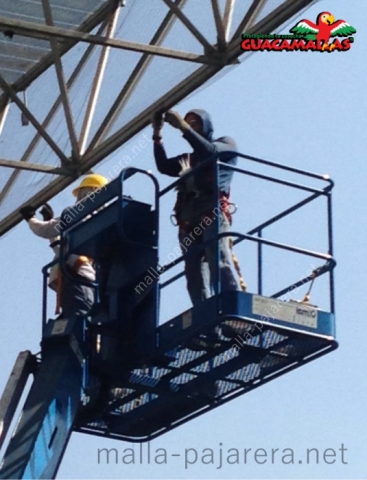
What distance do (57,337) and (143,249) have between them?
3.84 ft

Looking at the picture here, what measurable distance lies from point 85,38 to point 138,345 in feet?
10.8

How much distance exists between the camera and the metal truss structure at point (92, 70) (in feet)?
66.4

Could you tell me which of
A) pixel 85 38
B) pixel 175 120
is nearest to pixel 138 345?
pixel 175 120

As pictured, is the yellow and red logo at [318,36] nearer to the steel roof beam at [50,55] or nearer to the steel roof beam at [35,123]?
the steel roof beam at [50,55]

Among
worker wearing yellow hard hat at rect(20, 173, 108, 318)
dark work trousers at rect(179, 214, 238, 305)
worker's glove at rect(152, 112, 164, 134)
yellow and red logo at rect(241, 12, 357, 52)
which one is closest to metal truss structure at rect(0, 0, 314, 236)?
yellow and red logo at rect(241, 12, 357, 52)

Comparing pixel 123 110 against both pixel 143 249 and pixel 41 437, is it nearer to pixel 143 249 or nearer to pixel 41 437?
pixel 143 249

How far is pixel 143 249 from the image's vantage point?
18844mm

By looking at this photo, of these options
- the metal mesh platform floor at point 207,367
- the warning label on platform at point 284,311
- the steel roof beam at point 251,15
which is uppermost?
the steel roof beam at point 251,15

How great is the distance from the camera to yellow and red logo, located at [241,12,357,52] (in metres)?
20.9

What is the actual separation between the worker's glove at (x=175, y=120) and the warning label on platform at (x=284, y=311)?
1910mm

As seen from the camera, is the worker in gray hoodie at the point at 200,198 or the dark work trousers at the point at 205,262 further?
the worker in gray hoodie at the point at 200,198

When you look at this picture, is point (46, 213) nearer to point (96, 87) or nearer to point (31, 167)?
point (31, 167)

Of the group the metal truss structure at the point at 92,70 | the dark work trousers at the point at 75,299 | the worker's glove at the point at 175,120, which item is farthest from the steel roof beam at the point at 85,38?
the dark work trousers at the point at 75,299

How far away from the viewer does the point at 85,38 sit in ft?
65.3
